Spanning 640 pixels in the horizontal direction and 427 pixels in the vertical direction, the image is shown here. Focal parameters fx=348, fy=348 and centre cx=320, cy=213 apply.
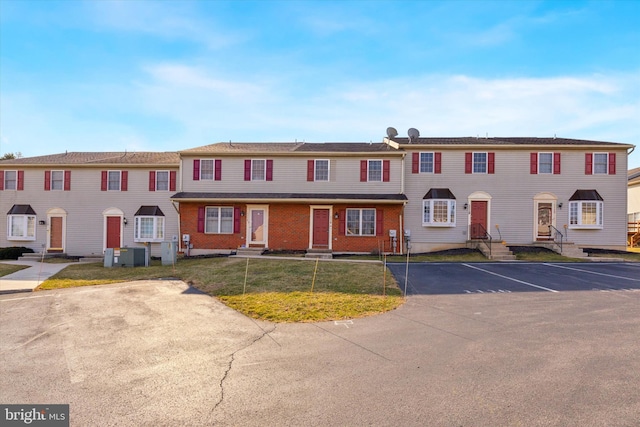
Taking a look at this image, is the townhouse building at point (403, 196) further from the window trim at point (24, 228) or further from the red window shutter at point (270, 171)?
the window trim at point (24, 228)

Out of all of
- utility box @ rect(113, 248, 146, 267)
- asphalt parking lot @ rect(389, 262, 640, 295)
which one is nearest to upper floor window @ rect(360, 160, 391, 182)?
asphalt parking lot @ rect(389, 262, 640, 295)

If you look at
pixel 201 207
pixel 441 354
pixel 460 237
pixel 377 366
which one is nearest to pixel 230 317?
pixel 377 366

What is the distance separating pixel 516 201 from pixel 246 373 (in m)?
20.8


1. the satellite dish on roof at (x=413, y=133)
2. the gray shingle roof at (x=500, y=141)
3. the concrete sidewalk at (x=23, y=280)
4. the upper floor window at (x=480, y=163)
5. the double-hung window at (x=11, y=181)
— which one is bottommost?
the concrete sidewalk at (x=23, y=280)

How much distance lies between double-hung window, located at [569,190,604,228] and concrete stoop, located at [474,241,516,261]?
5.14 meters

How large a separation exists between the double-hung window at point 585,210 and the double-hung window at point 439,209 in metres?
6.90

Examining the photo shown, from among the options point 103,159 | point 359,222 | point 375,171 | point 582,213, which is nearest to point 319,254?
point 359,222

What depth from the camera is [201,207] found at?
68.6ft

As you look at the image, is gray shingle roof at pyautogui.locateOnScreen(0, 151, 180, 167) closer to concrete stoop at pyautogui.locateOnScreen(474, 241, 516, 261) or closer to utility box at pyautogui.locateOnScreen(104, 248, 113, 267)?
utility box at pyautogui.locateOnScreen(104, 248, 113, 267)

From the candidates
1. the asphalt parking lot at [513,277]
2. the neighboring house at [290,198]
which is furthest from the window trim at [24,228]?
the asphalt parking lot at [513,277]

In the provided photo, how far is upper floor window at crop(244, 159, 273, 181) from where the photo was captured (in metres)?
21.0

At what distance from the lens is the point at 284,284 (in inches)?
424

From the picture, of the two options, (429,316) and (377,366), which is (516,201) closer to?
(429,316)

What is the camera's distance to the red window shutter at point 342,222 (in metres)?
20.3
